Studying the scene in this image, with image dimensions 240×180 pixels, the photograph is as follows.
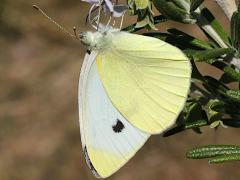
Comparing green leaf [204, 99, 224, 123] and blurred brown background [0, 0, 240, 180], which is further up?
green leaf [204, 99, 224, 123]

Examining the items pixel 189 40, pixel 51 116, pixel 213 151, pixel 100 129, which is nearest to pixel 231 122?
pixel 213 151

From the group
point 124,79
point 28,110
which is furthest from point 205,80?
point 28,110

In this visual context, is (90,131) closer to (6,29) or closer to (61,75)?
(61,75)

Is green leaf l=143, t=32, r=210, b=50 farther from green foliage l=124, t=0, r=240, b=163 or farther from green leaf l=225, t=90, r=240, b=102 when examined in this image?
green leaf l=225, t=90, r=240, b=102

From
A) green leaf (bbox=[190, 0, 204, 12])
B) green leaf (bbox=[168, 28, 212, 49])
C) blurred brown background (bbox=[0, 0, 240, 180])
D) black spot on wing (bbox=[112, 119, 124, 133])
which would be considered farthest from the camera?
blurred brown background (bbox=[0, 0, 240, 180])

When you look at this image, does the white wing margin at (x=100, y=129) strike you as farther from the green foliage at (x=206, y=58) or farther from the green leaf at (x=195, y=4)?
the green leaf at (x=195, y=4)

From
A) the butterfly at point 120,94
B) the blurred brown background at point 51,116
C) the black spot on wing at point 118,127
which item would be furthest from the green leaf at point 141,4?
the blurred brown background at point 51,116

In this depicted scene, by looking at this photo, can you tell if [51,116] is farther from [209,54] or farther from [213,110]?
[209,54]

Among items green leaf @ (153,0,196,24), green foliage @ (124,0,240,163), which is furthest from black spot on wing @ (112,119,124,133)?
green leaf @ (153,0,196,24)
